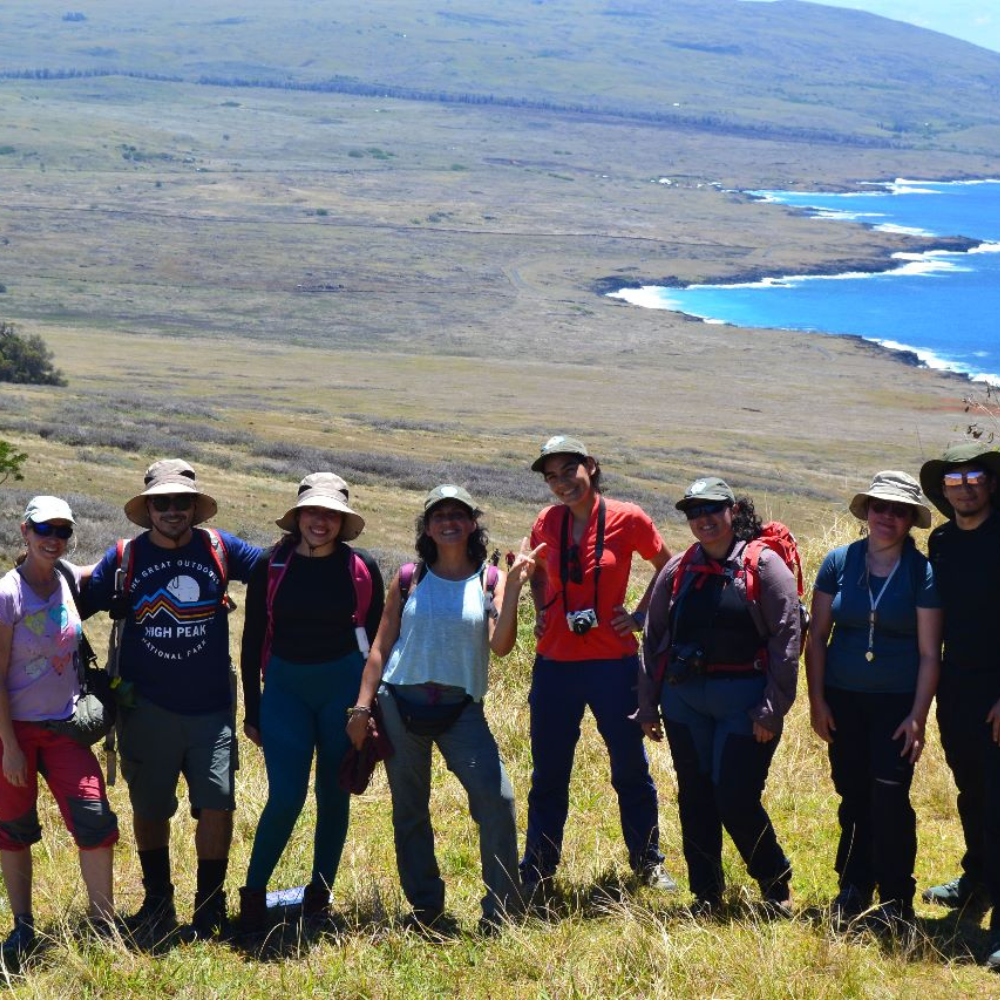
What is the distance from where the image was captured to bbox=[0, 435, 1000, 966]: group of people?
4859 mm

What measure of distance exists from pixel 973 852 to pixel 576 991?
1.78m

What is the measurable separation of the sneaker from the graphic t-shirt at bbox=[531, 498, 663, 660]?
1.64m

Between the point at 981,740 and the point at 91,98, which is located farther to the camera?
the point at 91,98

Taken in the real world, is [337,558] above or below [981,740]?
above

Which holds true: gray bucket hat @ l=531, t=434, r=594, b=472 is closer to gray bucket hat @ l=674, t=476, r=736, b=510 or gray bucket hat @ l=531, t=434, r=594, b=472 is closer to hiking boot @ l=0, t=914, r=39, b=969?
gray bucket hat @ l=674, t=476, r=736, b=510

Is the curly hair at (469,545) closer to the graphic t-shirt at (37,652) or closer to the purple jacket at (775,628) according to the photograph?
the purple jacket at (775,628)

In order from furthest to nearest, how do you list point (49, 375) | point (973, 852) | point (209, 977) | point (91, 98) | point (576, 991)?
point (91, 98), point (49, 375), point (973, 852), point (209, 977), point (576, 991)

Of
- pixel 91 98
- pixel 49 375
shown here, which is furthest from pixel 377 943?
pixel 91 98

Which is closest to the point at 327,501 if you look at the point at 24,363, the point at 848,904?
the point at 848,904

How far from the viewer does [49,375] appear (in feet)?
144

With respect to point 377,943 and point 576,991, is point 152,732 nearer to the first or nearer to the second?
point 377,943

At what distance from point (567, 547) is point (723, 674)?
0.79 m

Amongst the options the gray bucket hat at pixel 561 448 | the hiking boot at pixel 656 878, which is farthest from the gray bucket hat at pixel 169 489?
the hiking boot at pixel 656 878

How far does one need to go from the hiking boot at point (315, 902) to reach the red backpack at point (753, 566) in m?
1.64
